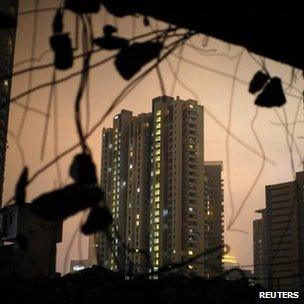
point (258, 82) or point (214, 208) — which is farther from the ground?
point (214, 208)

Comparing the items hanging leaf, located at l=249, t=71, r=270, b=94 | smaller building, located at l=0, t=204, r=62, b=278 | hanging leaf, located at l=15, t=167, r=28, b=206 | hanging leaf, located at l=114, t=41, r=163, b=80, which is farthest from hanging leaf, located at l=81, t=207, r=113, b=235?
smaller building, located at l=0, t=204, r=62, b=278

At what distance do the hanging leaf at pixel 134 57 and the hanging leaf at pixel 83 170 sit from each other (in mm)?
324

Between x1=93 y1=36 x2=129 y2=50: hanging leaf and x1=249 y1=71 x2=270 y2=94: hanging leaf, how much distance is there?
550 mm

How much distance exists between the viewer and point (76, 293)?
11477 mm

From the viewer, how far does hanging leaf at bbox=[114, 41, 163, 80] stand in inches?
64.4

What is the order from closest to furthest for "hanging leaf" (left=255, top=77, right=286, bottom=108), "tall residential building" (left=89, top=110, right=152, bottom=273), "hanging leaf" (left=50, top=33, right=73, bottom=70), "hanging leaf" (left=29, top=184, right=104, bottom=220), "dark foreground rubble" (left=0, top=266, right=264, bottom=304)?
"hanging leaf" (left=29, top=184, right=104, bottom=220)
"hanging leaf" (left=50, top=33, right=73, bottom=70)
"hanging leaf" (left=255, top=77, right=286, bottom=108)
"dark foreground rubble" (left=0, top=266, right=264, bottom=304)
"tall residential building" (left=89, top=110, right=152, bottom=273)

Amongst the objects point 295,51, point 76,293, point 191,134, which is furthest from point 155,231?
point 295,51

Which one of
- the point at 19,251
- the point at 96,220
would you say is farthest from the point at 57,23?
the point at 19,251

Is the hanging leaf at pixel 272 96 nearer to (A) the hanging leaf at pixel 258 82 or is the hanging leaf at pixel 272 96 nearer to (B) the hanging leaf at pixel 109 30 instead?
(A) the hanging leaf at pixel 258 82

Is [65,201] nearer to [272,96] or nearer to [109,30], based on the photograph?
[109,30]

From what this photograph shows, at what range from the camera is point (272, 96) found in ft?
6.12

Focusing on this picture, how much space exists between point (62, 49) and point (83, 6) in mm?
186

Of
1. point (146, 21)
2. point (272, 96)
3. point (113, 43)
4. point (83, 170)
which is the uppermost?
point (146, 21)

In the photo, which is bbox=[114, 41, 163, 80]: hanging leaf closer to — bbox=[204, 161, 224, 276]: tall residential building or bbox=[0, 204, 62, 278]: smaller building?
bbox=[0, 204, 62, 278]: smaller building
